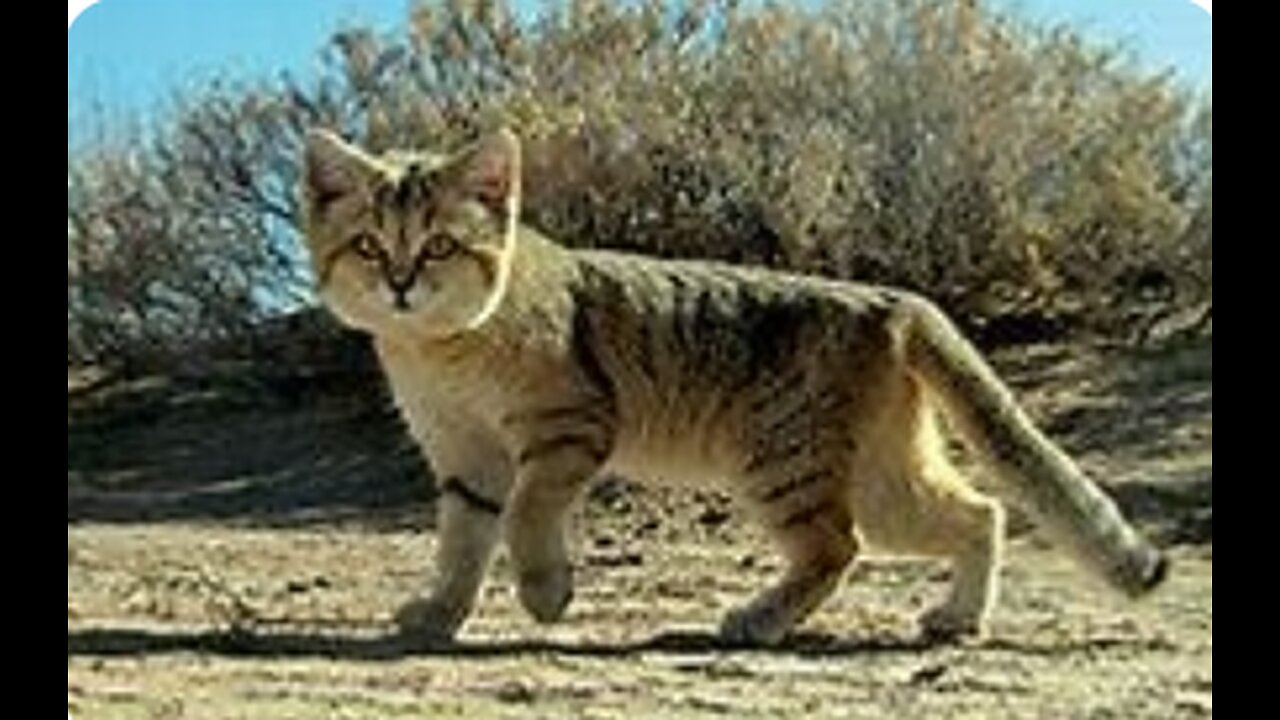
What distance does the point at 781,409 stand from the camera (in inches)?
295

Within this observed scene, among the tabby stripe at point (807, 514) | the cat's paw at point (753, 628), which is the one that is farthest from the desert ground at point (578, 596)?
the tabby stripe at point (807, 514)

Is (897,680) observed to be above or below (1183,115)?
below

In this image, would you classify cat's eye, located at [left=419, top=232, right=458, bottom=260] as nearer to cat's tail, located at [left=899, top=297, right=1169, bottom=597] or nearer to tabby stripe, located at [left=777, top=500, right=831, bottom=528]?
tabby stripe, located at [left=777, top=500, right=831, bottom=528]

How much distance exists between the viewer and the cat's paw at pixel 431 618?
7289mm

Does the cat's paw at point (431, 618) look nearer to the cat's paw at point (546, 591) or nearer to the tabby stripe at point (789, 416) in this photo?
the cat's paw at point (546, 591)

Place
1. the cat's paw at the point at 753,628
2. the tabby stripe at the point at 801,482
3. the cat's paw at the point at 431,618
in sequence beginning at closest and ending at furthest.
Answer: the cat's paw at the point at 753,628
the cat's paw at the point at 431,618
the tabby stripe at the point at 801,482

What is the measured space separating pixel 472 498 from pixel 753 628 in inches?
34.6

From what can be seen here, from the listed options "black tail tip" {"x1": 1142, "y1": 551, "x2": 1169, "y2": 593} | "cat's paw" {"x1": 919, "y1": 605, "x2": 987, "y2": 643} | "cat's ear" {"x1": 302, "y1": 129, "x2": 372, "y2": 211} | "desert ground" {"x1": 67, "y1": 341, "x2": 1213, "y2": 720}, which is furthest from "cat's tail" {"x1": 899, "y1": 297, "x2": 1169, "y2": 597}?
"cat's ear" {"x1": 302, "y1": 129, "x2": 372, "y2": 211}

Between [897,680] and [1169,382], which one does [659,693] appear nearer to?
[897,680]

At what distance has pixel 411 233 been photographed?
7.10m

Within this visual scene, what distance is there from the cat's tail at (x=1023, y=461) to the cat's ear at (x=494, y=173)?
118 cm
